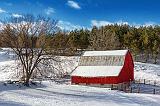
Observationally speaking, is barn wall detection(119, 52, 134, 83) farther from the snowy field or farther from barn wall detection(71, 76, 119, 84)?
the snowy field

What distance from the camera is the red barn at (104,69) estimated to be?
51.1 m

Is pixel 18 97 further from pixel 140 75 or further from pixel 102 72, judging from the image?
pixel 140 75

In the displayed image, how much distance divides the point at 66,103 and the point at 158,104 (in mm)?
9294

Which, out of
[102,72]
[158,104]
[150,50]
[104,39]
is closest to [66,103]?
[158,104]

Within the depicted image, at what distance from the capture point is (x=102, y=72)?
5200 cm

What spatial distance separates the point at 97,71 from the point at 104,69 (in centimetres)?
108

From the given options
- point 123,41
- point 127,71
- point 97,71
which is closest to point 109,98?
point 97,71

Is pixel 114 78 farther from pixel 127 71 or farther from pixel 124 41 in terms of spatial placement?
pixel 124 41

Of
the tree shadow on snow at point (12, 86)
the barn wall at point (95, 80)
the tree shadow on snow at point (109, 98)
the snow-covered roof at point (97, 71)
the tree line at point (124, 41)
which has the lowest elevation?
the tree shadow on snow at point (109, 98)

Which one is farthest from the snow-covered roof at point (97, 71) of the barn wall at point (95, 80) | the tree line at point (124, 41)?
the tree line at point (124, 41)

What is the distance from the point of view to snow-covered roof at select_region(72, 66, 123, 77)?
51500 millimetres

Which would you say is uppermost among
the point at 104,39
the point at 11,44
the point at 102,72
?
the point at 104,39

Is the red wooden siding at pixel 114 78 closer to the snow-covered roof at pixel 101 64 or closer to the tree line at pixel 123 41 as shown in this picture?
the snow-covered roof at pixel 101 64

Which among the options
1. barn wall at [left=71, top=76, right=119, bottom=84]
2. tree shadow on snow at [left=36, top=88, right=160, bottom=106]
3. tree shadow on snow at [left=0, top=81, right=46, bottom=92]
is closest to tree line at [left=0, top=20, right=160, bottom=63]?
barn wall at [left=71, top=76, right=119, bottom=84]
